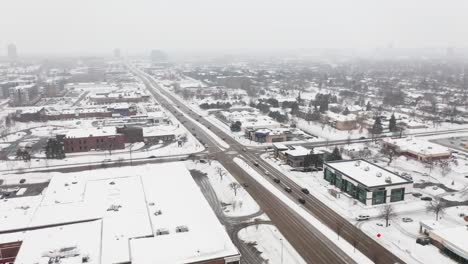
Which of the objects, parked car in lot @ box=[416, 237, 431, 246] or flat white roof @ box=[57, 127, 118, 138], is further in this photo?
flat white roof @ box=[57, 127, 118, 138]

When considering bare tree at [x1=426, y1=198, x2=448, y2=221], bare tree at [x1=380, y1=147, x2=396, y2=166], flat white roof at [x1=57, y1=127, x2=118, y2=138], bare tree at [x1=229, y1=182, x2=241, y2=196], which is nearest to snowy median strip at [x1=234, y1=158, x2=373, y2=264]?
bare tree at [x1=229, y1=182, x2=241, y2=196]

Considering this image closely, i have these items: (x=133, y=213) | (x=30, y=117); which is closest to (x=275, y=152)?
(x=133, y=213)

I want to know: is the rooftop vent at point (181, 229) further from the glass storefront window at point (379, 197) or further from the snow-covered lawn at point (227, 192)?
the glass storefront window at point (379, 197)

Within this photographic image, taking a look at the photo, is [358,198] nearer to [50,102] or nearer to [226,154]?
[226,154]

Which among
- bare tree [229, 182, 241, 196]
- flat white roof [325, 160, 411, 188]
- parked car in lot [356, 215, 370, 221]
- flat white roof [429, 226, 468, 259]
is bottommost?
parked car in lot [356, 215, 370, 221]

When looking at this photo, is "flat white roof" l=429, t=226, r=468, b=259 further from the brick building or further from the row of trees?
the row of trees

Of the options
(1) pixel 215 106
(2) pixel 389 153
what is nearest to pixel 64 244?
(2) pixel 389 153

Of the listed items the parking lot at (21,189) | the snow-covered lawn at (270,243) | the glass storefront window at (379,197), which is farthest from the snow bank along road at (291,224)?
the parking lot at (21,189)
